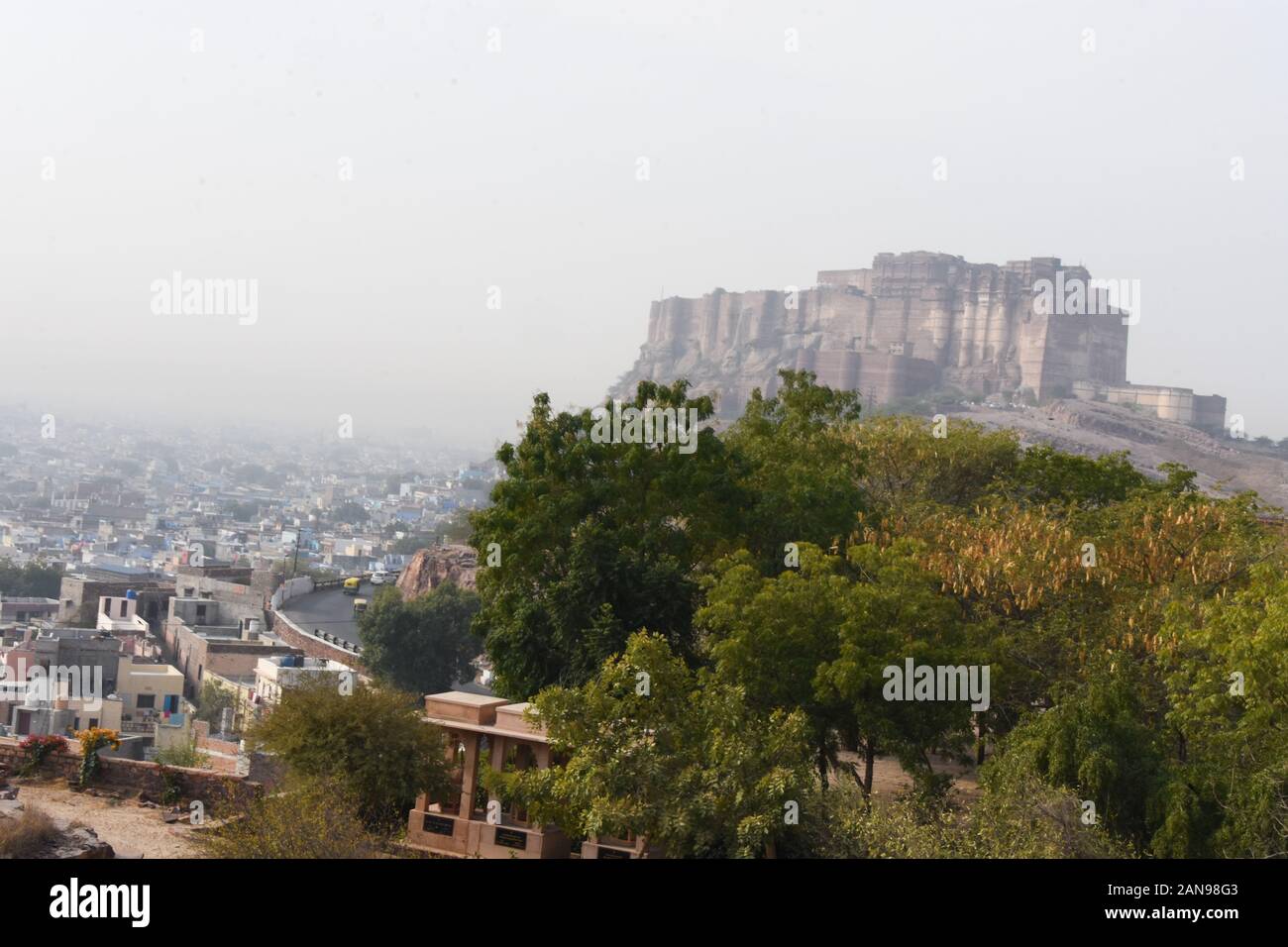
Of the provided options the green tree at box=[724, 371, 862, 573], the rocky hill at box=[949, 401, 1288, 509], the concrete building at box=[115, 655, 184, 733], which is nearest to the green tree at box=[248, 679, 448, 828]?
the green tree at box=[724, 371, 862, 573]

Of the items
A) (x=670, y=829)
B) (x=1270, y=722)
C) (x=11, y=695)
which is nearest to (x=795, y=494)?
(x=1270, y=722)

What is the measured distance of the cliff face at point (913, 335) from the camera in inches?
4250

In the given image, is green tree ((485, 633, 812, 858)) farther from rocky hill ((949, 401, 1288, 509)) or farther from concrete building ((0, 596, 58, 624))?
rocky hill ((949, 401, 1288, 509))

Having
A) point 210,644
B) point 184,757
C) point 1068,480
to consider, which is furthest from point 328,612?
point 1068,480

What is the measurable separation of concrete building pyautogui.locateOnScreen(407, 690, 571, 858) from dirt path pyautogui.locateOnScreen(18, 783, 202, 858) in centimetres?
222

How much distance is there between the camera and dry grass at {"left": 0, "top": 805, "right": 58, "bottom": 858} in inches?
367

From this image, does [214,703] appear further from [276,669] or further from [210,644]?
[210,644]

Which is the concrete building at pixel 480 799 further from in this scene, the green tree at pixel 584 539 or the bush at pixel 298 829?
the green tree at pixel 584 539

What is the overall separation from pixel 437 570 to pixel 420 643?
75.5 feet

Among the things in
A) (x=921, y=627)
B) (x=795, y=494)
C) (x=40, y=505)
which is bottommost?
(x=40, y=505)

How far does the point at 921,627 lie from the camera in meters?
13.7

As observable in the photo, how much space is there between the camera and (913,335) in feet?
380

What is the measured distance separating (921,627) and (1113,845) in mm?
3360
